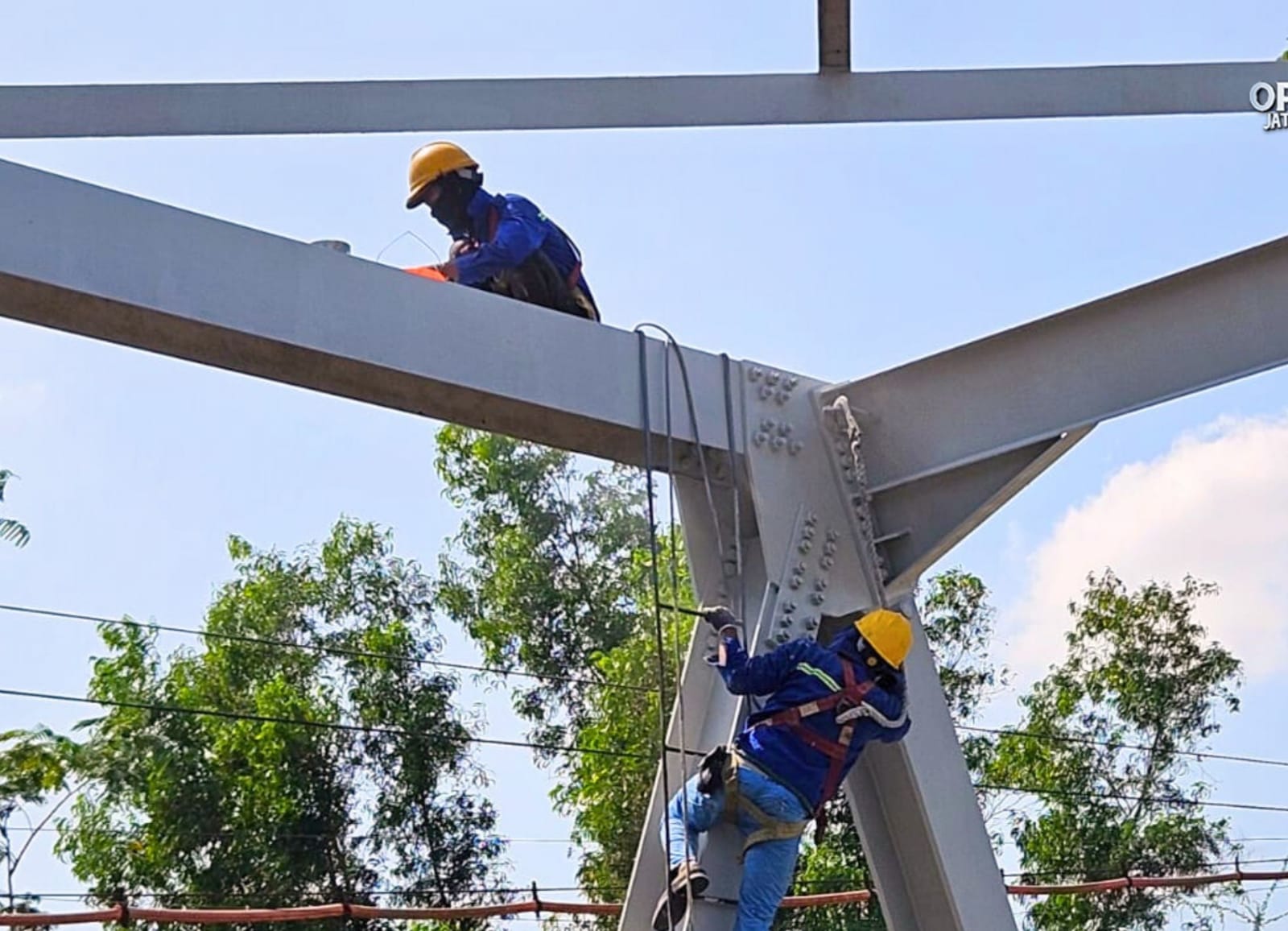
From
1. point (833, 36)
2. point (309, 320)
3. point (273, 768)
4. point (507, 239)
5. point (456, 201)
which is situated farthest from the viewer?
point (273, 768)

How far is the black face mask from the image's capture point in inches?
243

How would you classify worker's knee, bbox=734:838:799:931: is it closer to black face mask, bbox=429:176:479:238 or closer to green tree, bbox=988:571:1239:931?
black face mask, bbox=429:176:479:238

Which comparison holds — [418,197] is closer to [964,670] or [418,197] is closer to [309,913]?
[309,913]

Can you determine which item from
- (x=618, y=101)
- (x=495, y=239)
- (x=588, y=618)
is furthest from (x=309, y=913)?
(x=588, y=618)

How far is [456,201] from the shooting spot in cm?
620

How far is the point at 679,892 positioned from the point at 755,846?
268 mm

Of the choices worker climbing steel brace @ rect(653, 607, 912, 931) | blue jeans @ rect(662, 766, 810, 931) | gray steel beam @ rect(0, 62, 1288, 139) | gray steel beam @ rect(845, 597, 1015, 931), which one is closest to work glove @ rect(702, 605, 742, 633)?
worker climbing steel brace @ rect(653, 607, 912, 931)

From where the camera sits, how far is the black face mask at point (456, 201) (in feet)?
20.3

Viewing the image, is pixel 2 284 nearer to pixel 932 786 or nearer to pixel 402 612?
pixel 932 786

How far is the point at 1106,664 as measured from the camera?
1686cm

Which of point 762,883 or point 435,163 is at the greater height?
point 435,163

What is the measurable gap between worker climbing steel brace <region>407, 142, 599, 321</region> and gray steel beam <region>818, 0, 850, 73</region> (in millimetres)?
1134

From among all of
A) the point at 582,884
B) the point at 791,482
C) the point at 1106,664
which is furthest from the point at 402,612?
the point at 791,482

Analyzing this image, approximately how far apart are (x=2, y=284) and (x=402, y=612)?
11.1 meters
